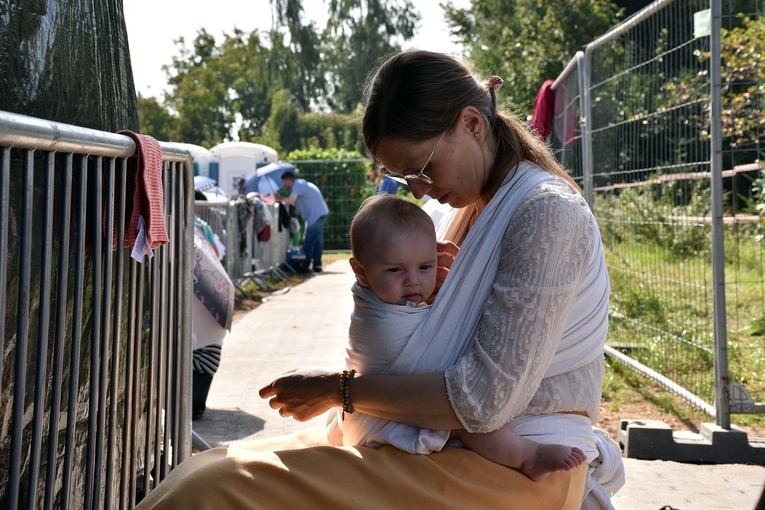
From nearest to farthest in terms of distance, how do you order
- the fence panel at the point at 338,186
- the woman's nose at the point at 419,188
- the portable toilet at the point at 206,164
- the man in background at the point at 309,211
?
the woman's nose at the point at 419,188 < the man in background at the point at 309,211 < the portable toilet at the point at 206,164 < the fence panel at the point at 338,186

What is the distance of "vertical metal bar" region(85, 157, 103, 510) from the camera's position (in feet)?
8.39

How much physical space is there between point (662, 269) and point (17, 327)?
194 inches

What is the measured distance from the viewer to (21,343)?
6.97ft

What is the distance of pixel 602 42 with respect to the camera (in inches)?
267

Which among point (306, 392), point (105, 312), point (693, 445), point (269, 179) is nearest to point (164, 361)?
point (105, 312)

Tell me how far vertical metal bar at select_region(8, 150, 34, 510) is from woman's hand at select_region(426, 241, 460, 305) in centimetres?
103

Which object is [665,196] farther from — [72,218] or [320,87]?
[320,87]

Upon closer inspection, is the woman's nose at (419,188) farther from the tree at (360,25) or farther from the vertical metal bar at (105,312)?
the tree at (360,25)

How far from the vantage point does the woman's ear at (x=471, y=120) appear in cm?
252

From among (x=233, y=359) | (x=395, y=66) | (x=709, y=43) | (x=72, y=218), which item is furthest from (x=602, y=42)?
(x=72, y=218)

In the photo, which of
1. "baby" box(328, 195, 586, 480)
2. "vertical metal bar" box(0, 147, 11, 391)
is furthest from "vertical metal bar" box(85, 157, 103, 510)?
"baby" box(328, 195, 586, 480)

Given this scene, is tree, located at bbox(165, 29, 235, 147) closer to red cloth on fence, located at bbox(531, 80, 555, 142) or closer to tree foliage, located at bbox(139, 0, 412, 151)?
tree foliage, located at bbox(139, 0, 412, 151)

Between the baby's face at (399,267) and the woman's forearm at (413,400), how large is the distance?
0.73 ft

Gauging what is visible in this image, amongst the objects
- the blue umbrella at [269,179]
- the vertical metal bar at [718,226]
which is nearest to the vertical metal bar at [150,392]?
the vertical metal bar at [718,226]
